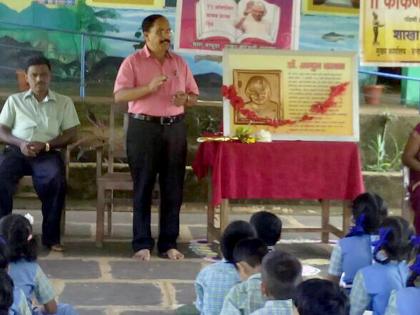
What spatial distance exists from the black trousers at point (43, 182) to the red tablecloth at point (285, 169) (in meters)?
0.97

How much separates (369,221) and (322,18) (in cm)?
506

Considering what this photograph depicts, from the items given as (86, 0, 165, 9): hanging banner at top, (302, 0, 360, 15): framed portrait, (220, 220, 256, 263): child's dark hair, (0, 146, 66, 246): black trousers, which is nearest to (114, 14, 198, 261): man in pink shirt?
(86, 0, 165, 9): hanging banner at top

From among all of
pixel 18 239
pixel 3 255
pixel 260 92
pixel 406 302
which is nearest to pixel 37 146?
pixel 260 92

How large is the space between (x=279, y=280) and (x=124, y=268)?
2.58 meters

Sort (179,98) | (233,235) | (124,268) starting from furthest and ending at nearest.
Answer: (179,98) < (124,268) < (233,235)

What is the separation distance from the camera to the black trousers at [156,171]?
228 inches

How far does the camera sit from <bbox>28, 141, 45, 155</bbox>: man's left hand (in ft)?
19.4

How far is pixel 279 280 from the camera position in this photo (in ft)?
10.2

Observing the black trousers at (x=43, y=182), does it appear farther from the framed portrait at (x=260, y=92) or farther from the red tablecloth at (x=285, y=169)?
the framed portrait at (x=260, y=92)

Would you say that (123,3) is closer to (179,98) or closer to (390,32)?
(179,98)

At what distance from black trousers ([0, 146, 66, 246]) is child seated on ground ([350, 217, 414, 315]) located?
271 cm

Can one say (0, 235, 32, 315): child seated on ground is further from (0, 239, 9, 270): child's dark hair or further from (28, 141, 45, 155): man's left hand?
(28, 141, 45, 155): man's left hand

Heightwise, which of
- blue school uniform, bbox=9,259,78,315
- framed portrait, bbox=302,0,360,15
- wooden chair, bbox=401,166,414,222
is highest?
framed portrait, bbox=302,0,360,15

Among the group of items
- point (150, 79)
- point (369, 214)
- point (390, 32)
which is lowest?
point (369, 214)
